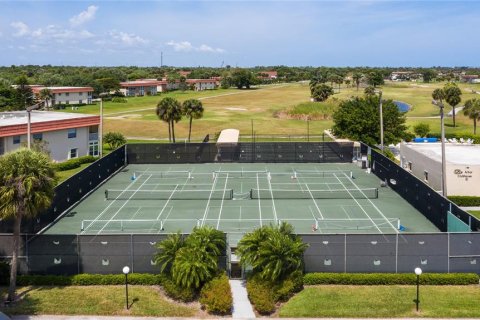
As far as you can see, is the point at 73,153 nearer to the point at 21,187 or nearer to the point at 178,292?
the point at 21,187

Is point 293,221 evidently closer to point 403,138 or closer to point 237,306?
point 237,306

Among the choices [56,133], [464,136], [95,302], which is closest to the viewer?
[95,302]

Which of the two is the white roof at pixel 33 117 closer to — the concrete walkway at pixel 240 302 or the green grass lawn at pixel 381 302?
the concrete walkway at pixel 240 302

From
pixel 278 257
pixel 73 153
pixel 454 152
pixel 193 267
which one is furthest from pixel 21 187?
pixel 73 153

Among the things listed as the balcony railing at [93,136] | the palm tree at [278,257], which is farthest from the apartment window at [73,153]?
the palm tree at [278,257]

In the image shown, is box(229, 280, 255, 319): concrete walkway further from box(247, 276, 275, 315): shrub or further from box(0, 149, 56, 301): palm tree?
box(0, 149, 56, 301): palm tree

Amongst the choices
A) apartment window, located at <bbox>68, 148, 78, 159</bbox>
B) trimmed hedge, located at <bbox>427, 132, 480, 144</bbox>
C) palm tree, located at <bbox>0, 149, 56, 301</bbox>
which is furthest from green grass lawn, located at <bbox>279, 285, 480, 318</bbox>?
trimmed hedge, located at <bbox>427, 132, 480, 144</bbox>

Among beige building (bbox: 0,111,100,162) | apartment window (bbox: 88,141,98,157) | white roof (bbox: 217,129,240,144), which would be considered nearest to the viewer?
beige building (bbox: 0,111,100,162)
